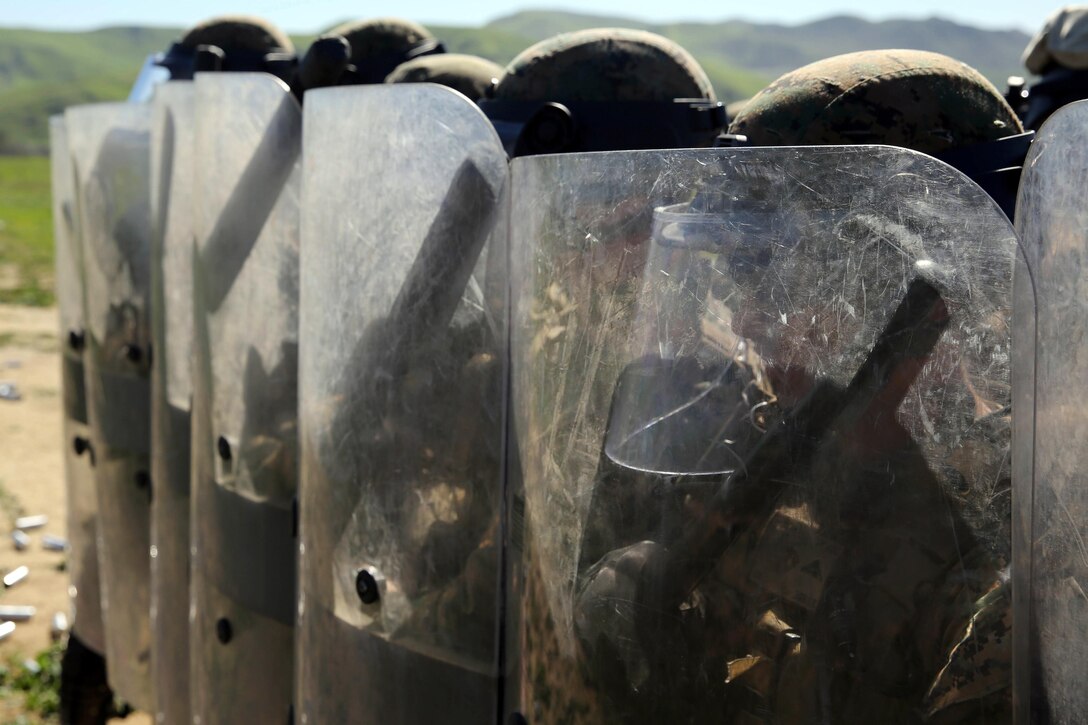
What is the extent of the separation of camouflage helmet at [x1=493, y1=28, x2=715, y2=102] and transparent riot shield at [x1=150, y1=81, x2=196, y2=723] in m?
0.90

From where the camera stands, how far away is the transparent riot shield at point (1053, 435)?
121cm

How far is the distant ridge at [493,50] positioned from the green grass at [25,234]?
15.8 m

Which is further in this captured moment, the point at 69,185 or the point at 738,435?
the point at 69,185

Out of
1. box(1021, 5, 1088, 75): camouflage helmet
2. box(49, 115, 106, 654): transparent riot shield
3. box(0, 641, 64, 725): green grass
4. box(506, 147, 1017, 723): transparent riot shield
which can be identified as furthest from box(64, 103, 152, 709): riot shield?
box(506, 147, 1017, 723): transparent riot shield

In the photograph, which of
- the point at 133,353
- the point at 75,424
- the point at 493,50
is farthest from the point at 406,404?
the point at 493,50

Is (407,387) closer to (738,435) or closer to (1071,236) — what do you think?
(738,435)

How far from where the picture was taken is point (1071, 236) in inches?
47.5

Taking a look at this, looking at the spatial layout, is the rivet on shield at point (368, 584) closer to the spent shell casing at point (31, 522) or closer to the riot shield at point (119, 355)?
the riot shield at point (119, 355)

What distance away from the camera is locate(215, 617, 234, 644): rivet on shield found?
2.86 m

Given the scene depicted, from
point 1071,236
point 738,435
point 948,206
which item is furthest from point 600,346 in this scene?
point 1071,236

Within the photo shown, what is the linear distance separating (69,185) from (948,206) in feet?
13.3

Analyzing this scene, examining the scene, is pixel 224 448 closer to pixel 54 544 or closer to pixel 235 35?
pixel 235 35

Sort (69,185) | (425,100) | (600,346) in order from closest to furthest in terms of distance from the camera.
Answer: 1. (600,346)
2. (425,100)
3. (69,185)

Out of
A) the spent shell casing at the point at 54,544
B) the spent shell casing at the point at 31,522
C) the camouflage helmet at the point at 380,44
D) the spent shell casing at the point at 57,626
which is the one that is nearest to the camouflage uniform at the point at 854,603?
the camouflage helmet at the point at 380,44
